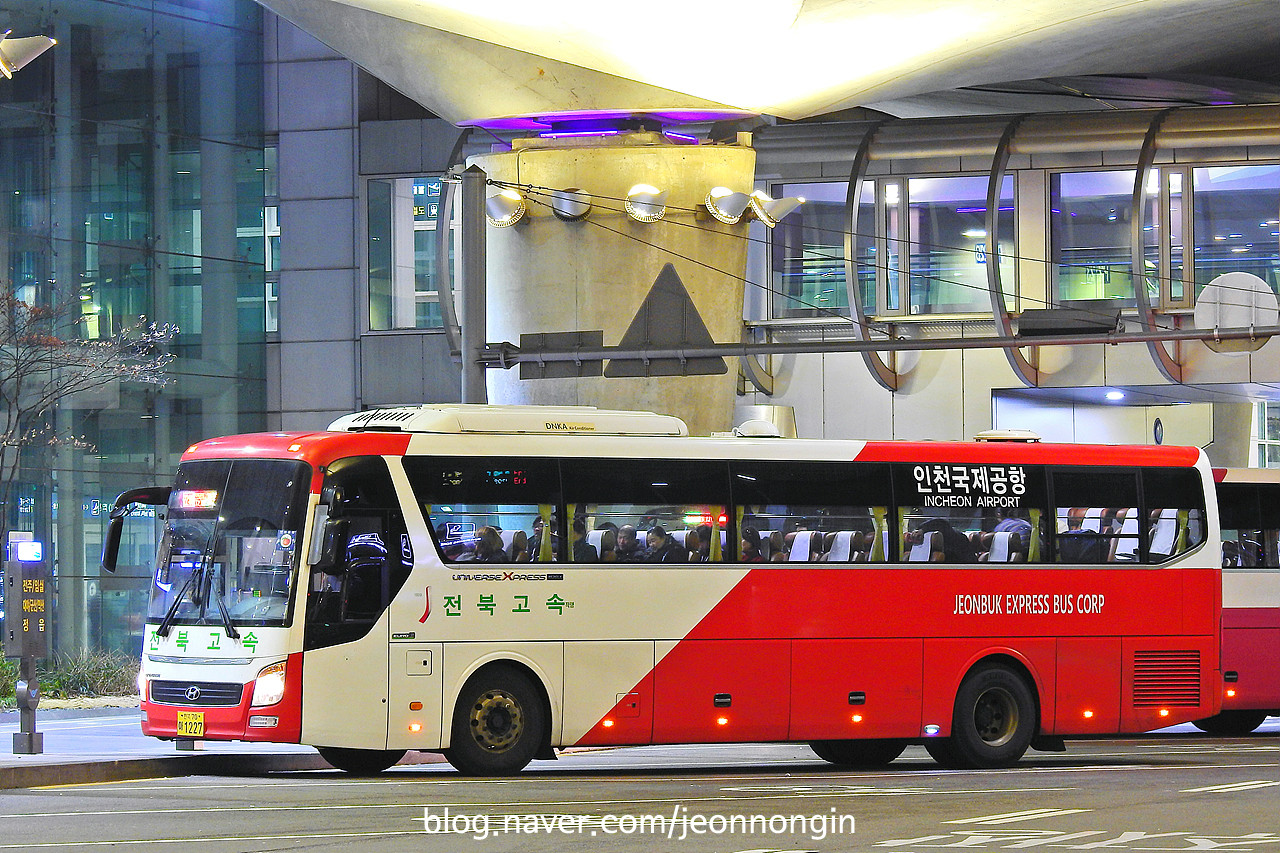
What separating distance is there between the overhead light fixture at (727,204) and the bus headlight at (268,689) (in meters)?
12.7

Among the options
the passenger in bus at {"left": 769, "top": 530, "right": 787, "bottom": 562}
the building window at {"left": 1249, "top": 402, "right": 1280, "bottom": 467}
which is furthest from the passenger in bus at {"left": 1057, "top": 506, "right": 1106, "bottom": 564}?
the building window at {"left": 1249, "top": 402, "right": 1280, "bottom": 467}

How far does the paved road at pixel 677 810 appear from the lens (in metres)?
11.3

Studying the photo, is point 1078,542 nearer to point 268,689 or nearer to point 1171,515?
point 1171,515

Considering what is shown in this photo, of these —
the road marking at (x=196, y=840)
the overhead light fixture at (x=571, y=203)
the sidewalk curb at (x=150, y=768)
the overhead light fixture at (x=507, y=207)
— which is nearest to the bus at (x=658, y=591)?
the sidewalk curb at (x=150, y=768)

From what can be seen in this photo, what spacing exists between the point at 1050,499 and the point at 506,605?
5.87m

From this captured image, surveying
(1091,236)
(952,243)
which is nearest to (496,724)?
(952,243)

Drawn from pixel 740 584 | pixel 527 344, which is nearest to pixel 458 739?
pixel 740 584

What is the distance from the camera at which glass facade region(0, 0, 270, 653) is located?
3145cm

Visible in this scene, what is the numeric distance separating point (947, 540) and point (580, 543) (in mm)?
3867

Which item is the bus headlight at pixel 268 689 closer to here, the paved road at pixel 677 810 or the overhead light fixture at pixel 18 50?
the paved road at pixel 677 810

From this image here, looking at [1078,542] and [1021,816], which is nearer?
[1021,816]

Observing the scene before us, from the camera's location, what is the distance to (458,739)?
16578 mm

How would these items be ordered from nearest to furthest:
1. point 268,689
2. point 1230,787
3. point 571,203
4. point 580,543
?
1. point 1230,787
2. point 268,689
3. point 580,543
4. point 571,203

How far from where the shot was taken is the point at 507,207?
2712 centimetres
